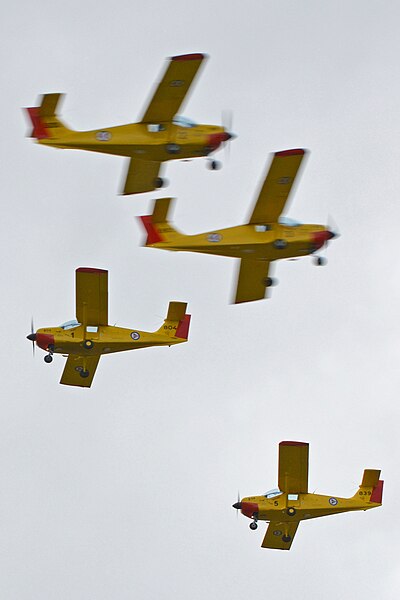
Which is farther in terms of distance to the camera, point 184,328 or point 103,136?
point 184,328

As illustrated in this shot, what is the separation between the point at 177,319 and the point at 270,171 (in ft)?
42.0

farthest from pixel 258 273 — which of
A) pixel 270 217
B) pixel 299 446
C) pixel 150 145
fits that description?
pixel 299 446

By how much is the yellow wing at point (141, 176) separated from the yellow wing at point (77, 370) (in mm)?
9937

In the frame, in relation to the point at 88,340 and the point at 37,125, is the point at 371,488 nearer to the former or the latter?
the point at 88,340

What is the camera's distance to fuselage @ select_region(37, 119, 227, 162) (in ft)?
173

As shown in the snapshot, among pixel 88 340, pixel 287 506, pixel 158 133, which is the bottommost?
pixel 287 506

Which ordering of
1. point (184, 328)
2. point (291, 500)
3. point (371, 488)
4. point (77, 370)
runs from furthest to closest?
point (371, 488) < point (291, 500) < point (184, 328) < point (77, 370)

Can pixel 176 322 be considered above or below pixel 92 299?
below

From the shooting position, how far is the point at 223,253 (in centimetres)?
5378

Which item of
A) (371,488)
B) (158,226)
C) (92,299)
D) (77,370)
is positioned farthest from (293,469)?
(158,226)

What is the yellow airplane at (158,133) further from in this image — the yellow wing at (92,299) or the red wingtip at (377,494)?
the red wingtip at (377,494)

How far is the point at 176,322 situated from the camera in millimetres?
65625

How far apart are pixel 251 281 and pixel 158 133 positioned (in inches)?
273

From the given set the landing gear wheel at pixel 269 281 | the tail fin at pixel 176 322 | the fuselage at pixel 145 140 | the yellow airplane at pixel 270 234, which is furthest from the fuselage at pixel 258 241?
the tail fin at pixel 176 322
